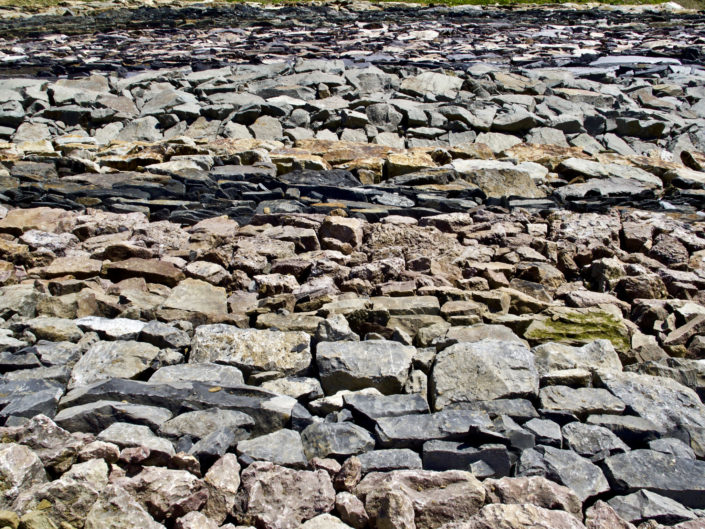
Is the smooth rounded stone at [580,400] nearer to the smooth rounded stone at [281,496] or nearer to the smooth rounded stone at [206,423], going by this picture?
the smooth rounded stone at [281,496]

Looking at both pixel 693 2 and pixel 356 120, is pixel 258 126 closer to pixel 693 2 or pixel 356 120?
pixel 356 120

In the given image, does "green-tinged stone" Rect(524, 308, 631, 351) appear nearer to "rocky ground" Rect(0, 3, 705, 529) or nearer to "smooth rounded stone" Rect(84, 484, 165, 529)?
"rocky ground" Rect(0, 3, 705, 529)

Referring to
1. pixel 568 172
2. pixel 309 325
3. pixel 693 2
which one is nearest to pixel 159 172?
pixel 309 325

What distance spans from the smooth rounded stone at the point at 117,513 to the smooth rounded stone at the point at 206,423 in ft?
1.33

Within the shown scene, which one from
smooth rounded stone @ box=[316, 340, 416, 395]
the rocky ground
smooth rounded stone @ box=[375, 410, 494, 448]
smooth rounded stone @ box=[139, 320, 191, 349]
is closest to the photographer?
the rocky ground

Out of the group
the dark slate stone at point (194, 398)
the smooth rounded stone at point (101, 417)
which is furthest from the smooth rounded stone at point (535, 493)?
the smooth rounded stone at point (101, 417)

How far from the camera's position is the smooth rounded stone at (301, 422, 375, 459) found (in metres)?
2.54

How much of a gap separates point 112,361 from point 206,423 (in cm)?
73

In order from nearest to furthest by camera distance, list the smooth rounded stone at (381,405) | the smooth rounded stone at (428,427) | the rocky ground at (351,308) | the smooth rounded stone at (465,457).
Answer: the rocky ground at (351,308), the smooth rounded stone at (465,457), the smooth rounded stone at (428,427), the smooth rounded stone at (381,405)

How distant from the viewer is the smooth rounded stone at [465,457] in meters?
2.47

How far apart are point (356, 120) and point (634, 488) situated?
21.3ft

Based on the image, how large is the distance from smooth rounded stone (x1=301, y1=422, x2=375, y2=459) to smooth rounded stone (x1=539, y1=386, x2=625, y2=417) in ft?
2.82

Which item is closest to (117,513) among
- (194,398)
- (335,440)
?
(194,398)

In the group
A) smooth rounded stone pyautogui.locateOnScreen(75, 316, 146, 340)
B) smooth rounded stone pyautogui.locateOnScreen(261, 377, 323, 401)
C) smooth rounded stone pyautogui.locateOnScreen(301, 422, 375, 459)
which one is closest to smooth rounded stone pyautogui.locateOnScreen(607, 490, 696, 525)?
smooth rounded stone pyautogui.locateOnScreen(301, 422, 375, 459)
